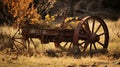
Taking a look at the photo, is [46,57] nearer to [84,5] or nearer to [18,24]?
[18,24]

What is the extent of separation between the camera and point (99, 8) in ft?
107

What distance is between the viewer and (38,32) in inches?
492

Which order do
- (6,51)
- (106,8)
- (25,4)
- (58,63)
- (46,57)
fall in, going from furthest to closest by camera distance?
(106,8)
(25,4)
(6,51)
(46,57)
(58,63)

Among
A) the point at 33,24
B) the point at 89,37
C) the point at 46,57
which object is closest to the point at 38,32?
the point at 33,24

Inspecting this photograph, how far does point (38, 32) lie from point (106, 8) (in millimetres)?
20684

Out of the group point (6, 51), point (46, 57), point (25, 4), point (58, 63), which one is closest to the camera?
point (58, 63)

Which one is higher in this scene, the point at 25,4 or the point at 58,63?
the point at 25,4

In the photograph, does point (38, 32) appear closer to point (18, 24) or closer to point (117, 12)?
point (18, 24)

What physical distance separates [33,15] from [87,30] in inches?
93.7

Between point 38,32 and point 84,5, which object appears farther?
point 84,5

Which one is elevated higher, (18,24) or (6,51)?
(18,24)

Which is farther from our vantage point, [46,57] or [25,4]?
[25,4]

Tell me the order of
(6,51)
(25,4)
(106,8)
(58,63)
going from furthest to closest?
(106,8), (25,4), (6,51), (58,63)

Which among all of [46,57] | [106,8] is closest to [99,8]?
[106,8]
